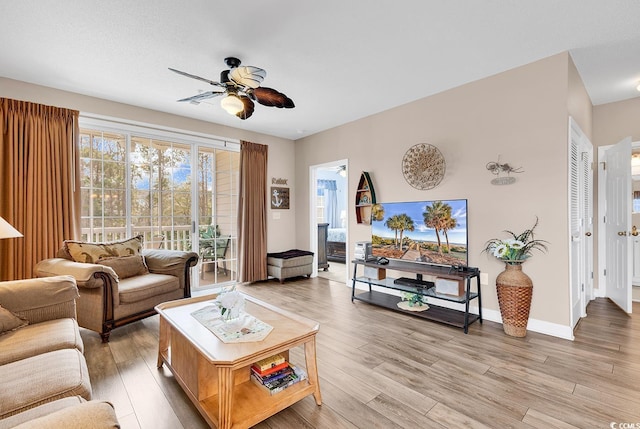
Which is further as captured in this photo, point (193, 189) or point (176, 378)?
point (193, 189)

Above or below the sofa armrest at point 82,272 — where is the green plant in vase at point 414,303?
below

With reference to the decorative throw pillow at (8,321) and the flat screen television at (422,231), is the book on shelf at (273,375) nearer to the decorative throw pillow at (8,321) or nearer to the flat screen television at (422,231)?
the decorative throw pillow at (8,321)

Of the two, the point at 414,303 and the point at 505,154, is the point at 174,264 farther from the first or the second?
the point at 505,154

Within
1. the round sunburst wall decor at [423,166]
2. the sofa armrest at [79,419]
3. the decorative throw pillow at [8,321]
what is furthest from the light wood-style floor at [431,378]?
the round sunburst wall decor at [423,166]

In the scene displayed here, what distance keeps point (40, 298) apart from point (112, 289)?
767 millimetres

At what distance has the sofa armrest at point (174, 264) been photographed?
3383 millimetres

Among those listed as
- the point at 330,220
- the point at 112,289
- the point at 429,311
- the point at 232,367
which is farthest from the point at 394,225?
the point at 330,220

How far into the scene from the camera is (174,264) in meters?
3.38

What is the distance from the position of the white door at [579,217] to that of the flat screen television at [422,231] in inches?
38.9

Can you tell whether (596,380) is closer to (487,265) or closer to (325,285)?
(487,265)

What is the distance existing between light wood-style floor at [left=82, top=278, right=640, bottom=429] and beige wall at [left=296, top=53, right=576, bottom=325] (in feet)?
1.80

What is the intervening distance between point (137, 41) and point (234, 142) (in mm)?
2525

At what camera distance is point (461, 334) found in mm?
2854

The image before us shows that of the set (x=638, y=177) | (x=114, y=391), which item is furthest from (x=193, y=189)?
(x=638, y=177)
